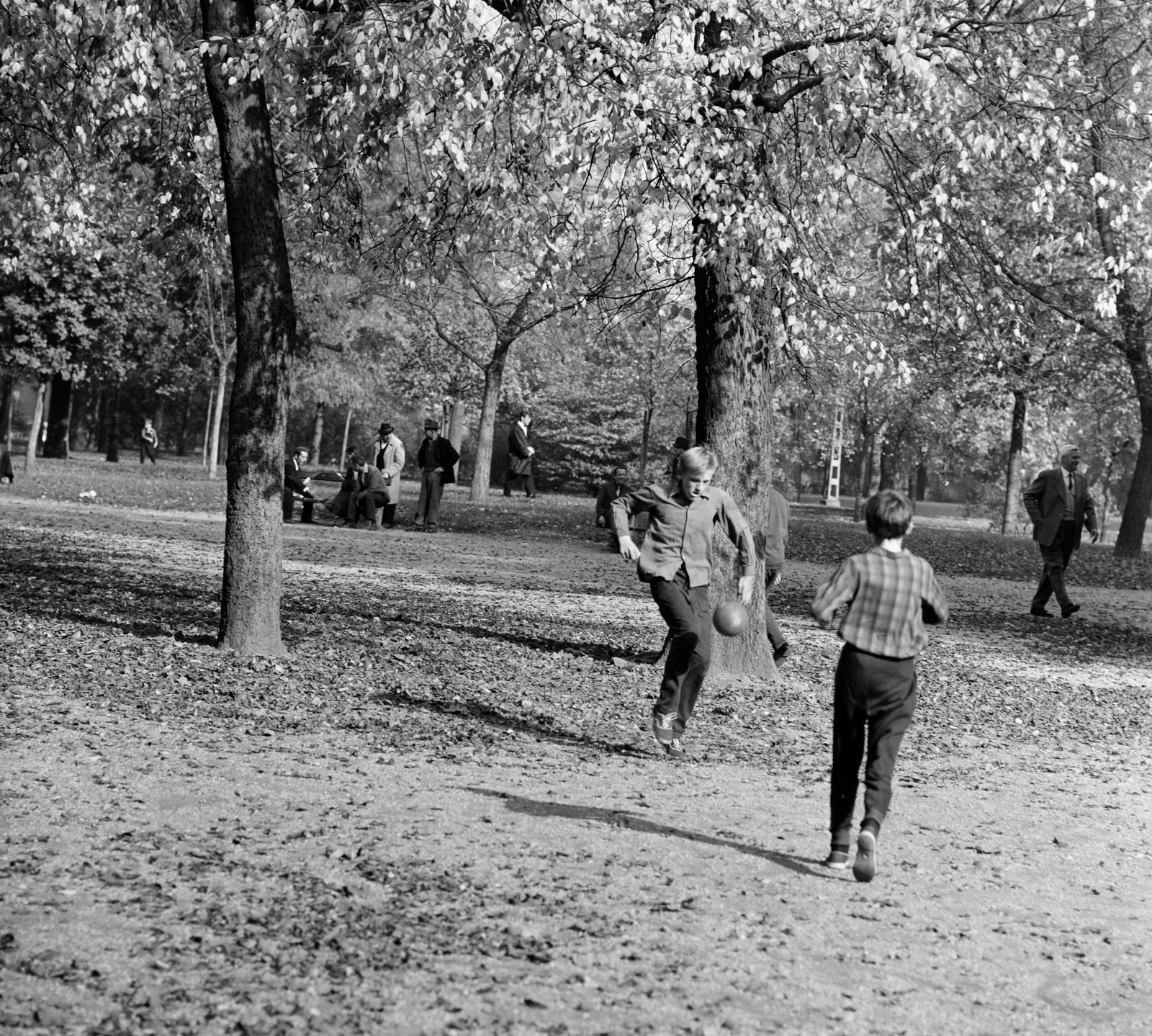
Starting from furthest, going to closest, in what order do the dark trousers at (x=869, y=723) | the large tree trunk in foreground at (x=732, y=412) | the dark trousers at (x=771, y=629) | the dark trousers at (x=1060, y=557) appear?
the dark trousers at (x=1060, y=557), the dark trousers at (x=771, y=629), the large tree trunk in foreground at (x=732, y=412), the dark trousers at (x=869, y=723)

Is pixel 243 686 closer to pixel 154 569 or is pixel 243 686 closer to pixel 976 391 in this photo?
pixel 154 569

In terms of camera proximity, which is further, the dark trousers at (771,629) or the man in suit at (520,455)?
the man in suit at (520,455)

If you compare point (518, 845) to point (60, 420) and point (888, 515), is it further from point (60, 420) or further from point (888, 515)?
point (60, 420)

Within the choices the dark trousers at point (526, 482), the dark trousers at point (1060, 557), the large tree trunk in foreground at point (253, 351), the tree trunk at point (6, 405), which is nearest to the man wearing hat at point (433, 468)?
the dark trousers at point (1060, 557)

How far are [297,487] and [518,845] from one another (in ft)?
64.9

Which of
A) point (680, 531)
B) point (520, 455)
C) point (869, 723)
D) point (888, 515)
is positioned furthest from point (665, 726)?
point (520, 455)

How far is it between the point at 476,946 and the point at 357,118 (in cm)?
897

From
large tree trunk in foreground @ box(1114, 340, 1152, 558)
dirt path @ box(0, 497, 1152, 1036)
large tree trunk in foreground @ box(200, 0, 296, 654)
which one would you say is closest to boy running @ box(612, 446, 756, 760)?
dirt path @ box(0, 497, 1152, 1036)

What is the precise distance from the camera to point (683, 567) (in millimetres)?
8508

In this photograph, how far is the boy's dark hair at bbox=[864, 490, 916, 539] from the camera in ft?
20.6

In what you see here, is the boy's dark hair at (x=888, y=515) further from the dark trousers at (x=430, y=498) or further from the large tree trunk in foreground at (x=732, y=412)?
the dark trousers at (x=430, y=498)

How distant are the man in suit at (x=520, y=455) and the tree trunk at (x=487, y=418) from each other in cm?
68

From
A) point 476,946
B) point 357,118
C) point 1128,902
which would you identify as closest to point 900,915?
point 1128,902

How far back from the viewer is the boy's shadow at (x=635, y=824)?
6.23m
